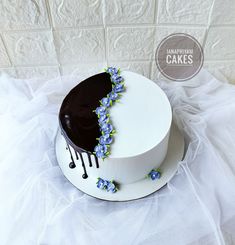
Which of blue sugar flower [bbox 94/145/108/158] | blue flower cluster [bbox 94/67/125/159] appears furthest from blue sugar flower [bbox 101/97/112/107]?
blue sugar flower [bbox 94/145/108/158]

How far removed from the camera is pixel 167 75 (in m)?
0.83

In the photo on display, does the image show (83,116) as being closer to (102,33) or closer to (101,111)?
(101,111)

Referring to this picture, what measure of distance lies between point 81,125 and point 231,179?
1.12 ft

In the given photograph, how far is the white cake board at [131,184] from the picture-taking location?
2.18 feet

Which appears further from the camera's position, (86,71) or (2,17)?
(86,71)

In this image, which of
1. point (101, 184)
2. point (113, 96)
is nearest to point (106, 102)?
point (113, 96)

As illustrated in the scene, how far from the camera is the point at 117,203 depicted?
2.23ft

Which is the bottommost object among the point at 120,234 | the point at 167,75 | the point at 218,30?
the point at 120,234

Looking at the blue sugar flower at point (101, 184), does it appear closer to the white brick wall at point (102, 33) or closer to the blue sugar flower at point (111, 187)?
the blue sugar flower at point (111, 187)

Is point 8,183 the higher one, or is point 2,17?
point 2,17

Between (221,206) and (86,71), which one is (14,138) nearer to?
(86,71)

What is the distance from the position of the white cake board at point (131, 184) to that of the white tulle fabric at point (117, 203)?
0.02 meters

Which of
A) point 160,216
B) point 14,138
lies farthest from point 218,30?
point 14,138

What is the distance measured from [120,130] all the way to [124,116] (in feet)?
0.12
